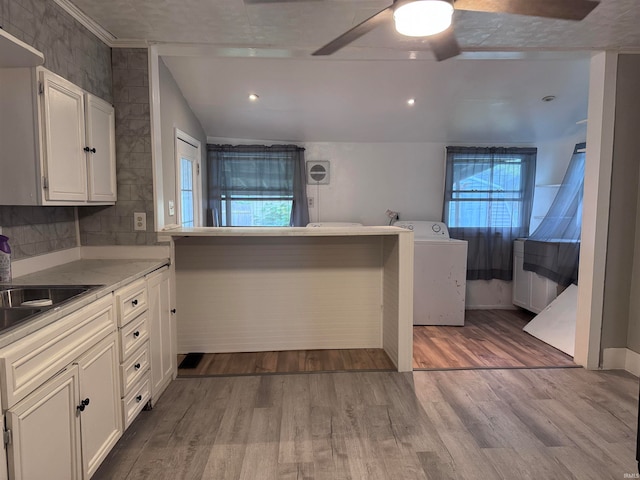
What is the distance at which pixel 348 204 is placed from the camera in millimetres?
5000

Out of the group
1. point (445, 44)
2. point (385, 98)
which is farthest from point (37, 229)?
point (385, 98)

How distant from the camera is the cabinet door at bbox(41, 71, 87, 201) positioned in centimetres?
191

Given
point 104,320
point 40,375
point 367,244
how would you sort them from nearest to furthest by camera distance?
1. point 40,375
2. point 104,320
3. point 367,244

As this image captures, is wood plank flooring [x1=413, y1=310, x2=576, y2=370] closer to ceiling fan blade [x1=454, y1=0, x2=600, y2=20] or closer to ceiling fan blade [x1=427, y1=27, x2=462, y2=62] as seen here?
ceiling fan blade [x1=427, y1=27, x2=462, y2=62]

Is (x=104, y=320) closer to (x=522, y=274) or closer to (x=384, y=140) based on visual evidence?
(x=384, y=140)

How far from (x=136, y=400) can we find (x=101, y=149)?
1.49 meters

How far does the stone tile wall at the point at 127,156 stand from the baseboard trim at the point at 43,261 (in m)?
0.13

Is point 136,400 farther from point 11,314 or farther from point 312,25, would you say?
point 312,25

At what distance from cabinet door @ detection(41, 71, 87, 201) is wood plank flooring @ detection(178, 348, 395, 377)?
1.51 meters

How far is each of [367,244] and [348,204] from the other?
1732 mm

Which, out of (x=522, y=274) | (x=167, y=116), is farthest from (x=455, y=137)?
(x=167, y=116)

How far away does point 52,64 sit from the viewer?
2.08 m

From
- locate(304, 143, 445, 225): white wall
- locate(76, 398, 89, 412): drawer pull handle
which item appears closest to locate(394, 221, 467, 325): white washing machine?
locate(304, 143, 445, 225): white wall

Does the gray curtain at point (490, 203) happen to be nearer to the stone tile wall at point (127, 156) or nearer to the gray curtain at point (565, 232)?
the gray curtain at point (565, 232)
